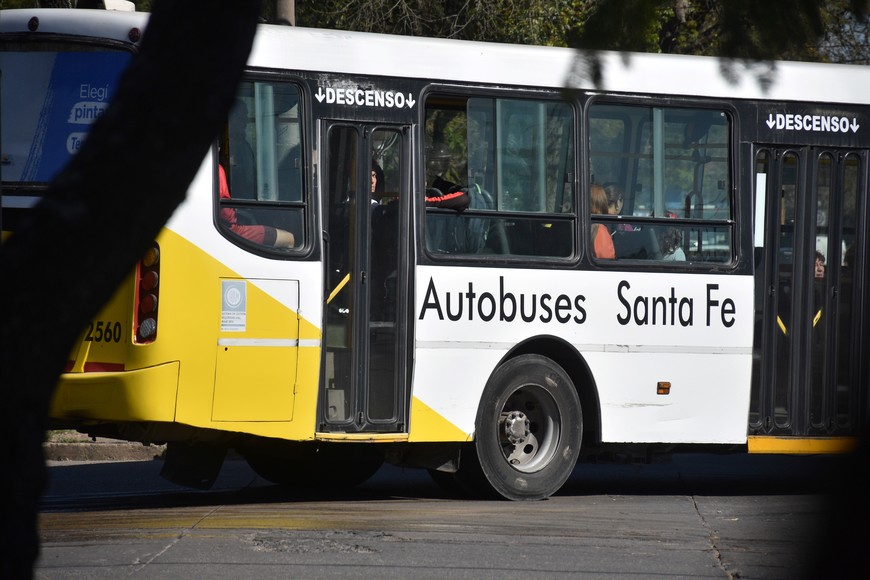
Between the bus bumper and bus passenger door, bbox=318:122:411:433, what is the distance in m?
1.16

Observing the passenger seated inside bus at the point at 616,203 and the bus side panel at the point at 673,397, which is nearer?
the bus side panel at the point at 673,397

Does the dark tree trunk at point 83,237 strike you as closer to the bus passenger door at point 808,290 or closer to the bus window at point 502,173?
the bus window at point 502,173

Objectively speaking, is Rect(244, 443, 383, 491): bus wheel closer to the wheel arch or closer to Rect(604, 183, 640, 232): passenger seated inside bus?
the wheel arch

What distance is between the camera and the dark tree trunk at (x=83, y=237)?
9.00 ft

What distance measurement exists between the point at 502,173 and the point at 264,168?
1.74 meters

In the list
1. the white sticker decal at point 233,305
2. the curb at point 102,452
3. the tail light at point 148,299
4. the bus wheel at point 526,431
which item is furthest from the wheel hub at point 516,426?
the curb at point 102,452

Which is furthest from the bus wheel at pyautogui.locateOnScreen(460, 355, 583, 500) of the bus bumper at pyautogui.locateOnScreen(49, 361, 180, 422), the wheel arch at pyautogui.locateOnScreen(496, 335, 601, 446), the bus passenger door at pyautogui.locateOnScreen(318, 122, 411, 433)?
the bus bumper at pyautogui.locateOnScreen(49, 361, 180, 422)

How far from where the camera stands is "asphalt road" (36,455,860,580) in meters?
7.00

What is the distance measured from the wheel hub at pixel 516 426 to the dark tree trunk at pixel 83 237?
727cm

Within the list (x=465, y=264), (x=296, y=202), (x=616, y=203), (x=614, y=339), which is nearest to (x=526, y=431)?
(x=614, y=339)

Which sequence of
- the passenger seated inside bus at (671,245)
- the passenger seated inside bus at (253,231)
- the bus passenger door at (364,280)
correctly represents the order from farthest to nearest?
the passenger seated inside bus at (671,245)
the bus passenger door at (364,280)
the passenger seated inside bus at (253,231)

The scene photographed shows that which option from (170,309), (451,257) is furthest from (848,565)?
(451,257)

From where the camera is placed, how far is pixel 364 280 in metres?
9.53

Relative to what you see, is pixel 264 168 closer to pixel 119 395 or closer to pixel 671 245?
pixel 119 395
